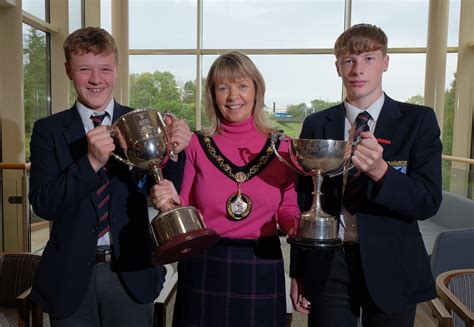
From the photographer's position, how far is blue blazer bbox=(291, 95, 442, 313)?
1321 mm

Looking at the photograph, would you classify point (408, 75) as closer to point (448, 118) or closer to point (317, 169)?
point (448, 118)

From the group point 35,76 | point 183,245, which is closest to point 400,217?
point 183,245

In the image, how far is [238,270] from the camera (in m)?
1.40

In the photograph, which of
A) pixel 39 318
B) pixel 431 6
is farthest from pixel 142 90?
pixel 39 318

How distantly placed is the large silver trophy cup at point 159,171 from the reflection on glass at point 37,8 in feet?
16.3

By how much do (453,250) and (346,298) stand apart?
197 cm

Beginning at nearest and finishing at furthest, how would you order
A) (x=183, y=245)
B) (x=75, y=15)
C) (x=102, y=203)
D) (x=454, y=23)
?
(x=183, y=245), (x=102, y=203), (x=75, y=15), (x=454, y=23)

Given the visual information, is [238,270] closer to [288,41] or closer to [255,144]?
[255,144]

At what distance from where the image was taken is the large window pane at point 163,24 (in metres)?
7.50

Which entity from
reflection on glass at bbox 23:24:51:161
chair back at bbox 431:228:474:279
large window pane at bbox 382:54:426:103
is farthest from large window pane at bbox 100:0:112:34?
chair back at bbox 431:228:474:279

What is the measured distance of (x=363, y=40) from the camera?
4.49 feet

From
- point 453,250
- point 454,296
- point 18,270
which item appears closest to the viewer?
point 454,296

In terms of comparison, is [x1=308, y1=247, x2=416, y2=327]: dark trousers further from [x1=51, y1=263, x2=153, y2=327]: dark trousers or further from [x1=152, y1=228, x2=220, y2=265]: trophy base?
[x1=51, y1=263, x2=153, y2=327]: dark trousers

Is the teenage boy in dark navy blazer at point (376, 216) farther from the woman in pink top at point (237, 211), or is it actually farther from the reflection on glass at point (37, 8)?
the reflection on glass at point (37, 8)
